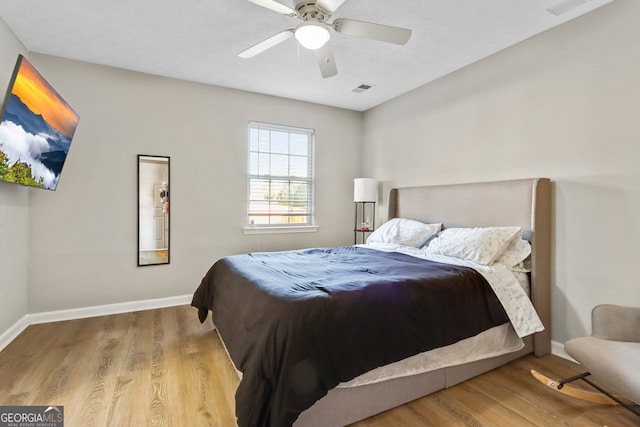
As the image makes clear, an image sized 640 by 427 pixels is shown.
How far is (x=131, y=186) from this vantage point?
341 centimetres

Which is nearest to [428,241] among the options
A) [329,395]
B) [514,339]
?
[514,339]

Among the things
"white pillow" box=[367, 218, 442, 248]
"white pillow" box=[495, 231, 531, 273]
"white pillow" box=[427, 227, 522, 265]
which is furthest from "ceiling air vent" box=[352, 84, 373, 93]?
"white pillow" box=[495, 231, 531, 273]

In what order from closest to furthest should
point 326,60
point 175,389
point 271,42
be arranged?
point 175,389 → point 271,42 → point 326,60

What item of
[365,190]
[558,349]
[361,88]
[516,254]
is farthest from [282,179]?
[558,349]

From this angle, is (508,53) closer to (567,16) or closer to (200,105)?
(567,16)

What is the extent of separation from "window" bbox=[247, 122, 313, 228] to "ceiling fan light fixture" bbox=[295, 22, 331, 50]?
2108 millimetres

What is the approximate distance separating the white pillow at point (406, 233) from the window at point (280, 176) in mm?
1231

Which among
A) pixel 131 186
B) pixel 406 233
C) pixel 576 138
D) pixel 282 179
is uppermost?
pixel 576 138

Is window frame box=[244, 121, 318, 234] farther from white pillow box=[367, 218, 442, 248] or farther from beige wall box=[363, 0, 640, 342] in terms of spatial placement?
beige wall box=[363, 0, 640, 342]

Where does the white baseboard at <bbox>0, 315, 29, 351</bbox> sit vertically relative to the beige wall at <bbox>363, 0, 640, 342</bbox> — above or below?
below

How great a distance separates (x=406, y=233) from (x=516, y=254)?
1.07 meters

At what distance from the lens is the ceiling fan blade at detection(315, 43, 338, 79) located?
227cm

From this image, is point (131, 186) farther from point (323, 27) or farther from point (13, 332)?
point (323, 27)

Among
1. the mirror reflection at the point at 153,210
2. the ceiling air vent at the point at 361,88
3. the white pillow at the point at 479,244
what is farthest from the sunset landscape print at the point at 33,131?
the white pillow at the point at 479,244
